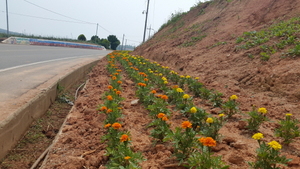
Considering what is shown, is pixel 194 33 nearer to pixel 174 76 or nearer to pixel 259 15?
pixel 259 15

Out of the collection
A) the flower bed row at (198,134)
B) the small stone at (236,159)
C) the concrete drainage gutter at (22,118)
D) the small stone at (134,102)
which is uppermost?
the flower bed row at (198,134)

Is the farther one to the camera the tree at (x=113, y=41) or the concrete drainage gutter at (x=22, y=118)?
the tree at (x=113, y=41)

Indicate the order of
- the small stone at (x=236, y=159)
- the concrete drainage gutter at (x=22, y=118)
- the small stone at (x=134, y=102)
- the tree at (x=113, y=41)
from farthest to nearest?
the tree at (x=113, y=41) → the small stone at (x=134, y=102) → the concrete drainage gutter at (x=22, y=118) → the small stone at (x=236, y=159)

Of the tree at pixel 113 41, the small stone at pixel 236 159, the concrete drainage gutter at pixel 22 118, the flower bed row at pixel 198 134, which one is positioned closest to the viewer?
the flower bed row at pixel 198 134

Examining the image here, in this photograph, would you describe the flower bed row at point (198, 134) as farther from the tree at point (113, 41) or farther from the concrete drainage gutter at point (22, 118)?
the tree at point (113, 41)

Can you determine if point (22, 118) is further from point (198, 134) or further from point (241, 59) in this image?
point (241, 59)

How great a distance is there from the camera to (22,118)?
151 inches

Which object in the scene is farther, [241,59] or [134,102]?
[241,59]

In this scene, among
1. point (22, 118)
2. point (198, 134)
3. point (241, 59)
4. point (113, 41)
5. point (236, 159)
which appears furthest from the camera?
point (113, 41)

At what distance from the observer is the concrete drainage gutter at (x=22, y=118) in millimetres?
3232

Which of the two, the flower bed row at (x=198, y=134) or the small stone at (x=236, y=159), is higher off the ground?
the flower bed row at (x=198, y=134)

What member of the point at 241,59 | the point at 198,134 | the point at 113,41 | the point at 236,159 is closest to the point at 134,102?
the point at 198,134

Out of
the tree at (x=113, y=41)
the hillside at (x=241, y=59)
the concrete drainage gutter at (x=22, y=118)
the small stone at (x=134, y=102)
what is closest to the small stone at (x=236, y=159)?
the hillside at (x=241, y=59)

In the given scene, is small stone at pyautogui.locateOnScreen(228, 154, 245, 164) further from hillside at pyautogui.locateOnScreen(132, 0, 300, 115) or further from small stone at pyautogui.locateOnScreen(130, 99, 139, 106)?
small stone at pyautogui.locateOnScreen(130, 99, 139, 106)
